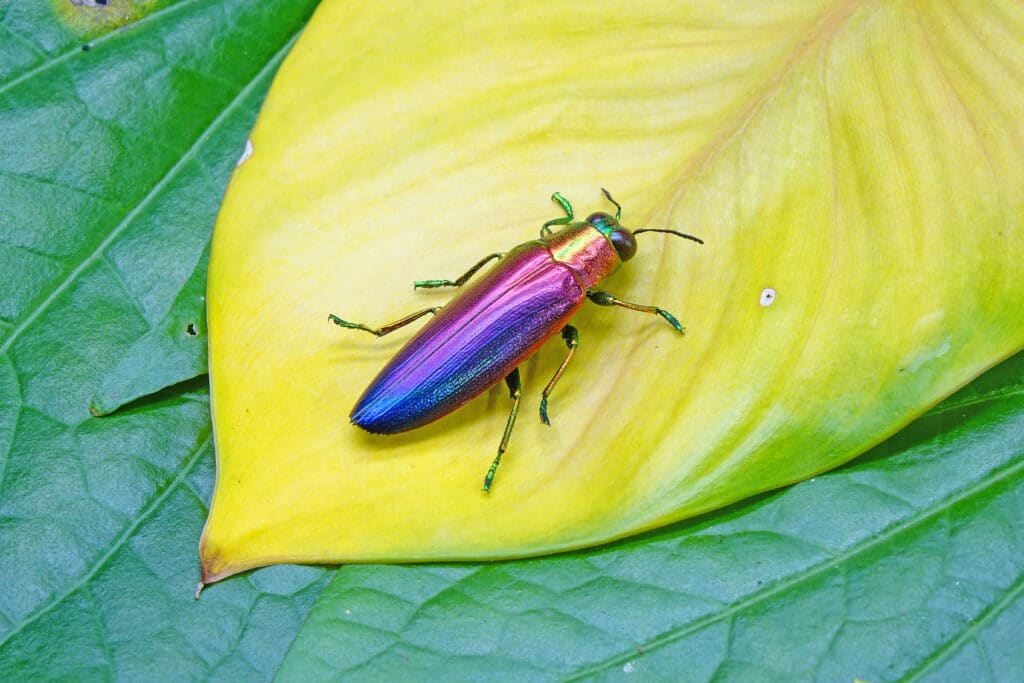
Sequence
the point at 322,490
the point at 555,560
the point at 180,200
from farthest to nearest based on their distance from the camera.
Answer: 1. the point at 180,200
2. the point at 555,560
3. the point at 322,490

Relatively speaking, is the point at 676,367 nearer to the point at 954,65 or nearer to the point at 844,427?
the point at 844,427

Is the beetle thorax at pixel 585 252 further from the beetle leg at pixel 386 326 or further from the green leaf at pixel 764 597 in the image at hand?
the green leaf at pixel 764 597

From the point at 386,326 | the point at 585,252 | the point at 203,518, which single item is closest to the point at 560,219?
the point at 585,252

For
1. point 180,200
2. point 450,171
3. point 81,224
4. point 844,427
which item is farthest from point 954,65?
point 81,224

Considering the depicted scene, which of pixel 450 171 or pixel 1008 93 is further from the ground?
pixel 450 171

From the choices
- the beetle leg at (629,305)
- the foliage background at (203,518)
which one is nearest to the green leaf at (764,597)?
the foliage background at (203,518)

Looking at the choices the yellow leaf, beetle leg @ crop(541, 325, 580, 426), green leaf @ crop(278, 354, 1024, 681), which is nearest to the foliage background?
green leaf @ crop(278, 354, 1024, 681)
